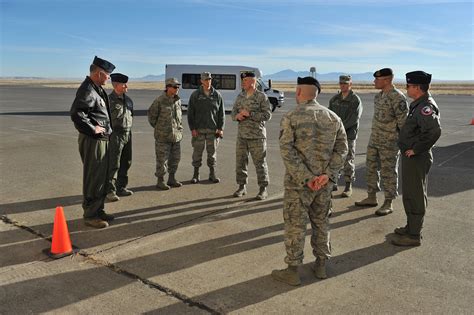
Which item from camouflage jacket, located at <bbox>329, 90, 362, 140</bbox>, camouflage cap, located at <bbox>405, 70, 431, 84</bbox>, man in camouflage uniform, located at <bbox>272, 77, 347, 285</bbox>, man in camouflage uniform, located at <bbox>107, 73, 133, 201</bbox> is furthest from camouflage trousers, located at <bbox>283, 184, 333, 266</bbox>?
man in camouflage uniform, located at <bbox>107, 73, 133, 201</bbox>

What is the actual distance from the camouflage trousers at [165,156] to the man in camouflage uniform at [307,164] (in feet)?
11.9

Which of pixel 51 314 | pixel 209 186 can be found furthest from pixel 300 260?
pixel 209 186

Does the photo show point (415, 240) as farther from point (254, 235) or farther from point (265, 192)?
point (265, 192)

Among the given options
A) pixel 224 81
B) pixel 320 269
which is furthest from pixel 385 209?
pixel 224 81

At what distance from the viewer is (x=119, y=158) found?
19.9 ft

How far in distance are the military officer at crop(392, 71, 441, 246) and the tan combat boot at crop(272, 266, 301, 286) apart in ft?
5.23

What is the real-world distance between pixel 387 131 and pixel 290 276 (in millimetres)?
2868

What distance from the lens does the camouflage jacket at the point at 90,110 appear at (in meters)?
4.68

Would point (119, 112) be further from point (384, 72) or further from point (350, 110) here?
point (384, 72)

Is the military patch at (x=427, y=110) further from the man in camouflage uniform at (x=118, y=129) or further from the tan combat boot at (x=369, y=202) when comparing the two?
the man in camouflage uniform at (x=118, y=129)

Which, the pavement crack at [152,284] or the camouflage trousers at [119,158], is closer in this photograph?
the pavement crack at [152,284]

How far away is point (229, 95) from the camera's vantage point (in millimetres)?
22188

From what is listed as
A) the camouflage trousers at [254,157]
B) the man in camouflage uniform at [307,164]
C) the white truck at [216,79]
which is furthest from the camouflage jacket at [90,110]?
the white truck at [216,79]

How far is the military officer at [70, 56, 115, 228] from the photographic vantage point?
4.71 meters
